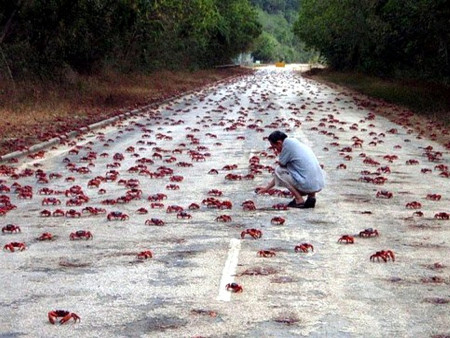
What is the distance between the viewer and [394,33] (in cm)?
3684

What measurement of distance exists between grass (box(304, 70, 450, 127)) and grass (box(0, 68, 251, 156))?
10.6 meters

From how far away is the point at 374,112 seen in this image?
31.1 metres

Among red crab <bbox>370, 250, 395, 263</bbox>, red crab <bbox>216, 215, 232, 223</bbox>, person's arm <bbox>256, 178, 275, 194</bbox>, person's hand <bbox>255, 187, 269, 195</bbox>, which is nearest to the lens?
red crab <bbox>370, 250, 395, 263</bbox>

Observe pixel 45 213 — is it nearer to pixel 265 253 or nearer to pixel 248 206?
pixel 248 206

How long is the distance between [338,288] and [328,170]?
7707mm

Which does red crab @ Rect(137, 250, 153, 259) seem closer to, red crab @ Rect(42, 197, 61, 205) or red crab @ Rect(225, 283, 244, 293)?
red crab @ Rect(225, 283, 244, 293)

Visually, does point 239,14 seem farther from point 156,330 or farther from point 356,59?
point 156,330

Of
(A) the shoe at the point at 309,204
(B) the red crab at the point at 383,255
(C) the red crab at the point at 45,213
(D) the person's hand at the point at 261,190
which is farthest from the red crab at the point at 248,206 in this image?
(B) the red crab at the point at 383,255

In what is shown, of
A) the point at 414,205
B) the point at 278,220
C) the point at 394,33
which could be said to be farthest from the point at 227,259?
the point at 394,33

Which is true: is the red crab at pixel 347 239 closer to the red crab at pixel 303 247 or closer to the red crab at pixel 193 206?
the red crab at pixel 303 247

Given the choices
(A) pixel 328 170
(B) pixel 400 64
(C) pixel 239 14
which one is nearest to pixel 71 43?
(B) pixel 400 64

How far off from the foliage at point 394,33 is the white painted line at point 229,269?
21149 mm

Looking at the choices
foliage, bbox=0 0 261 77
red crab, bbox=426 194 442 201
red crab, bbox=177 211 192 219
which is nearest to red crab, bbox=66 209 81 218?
red crab, bbox=177 211 192 219

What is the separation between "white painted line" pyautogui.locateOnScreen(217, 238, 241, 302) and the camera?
687 cm
